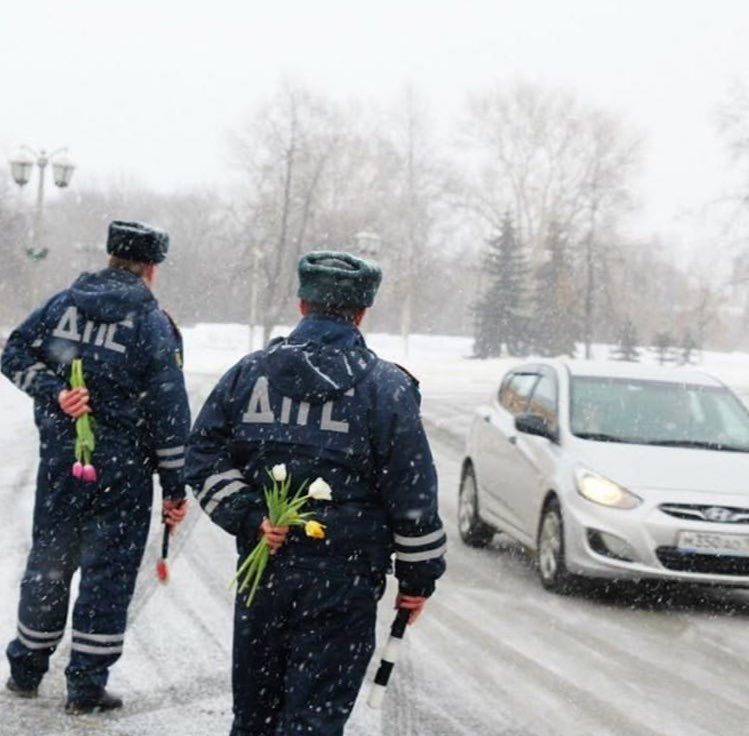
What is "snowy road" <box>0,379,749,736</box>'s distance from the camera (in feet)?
17.2

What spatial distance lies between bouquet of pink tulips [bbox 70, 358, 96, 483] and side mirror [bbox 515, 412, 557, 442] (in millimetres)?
4559

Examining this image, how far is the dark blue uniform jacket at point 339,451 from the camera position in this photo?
3545 millimetres

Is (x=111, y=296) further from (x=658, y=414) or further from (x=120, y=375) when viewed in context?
(x=658, y=414)

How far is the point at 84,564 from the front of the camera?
5.09 metres

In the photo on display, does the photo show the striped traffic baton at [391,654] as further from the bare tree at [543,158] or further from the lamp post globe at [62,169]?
the bare tree at [543,158]

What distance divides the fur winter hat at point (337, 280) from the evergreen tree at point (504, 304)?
6380 cm

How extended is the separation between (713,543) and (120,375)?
13.9 ft

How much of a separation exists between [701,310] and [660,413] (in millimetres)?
→ 70864

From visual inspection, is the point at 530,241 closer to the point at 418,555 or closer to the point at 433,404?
the point at 433,404

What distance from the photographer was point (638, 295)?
8325 centimetres

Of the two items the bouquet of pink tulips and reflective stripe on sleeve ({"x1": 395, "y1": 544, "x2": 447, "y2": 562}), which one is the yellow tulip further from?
the bouquet of pink tulips

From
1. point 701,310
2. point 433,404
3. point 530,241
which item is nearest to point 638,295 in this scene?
point 701,310

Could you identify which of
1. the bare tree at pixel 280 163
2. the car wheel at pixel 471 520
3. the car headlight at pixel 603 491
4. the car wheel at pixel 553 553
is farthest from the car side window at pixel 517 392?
the bare tree at pixel 280 163

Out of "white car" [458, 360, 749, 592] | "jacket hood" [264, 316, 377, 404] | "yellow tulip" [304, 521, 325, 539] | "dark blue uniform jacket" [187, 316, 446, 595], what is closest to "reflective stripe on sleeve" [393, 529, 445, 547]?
"dark blue uniform jacket" [187, 316, 446, 595]
